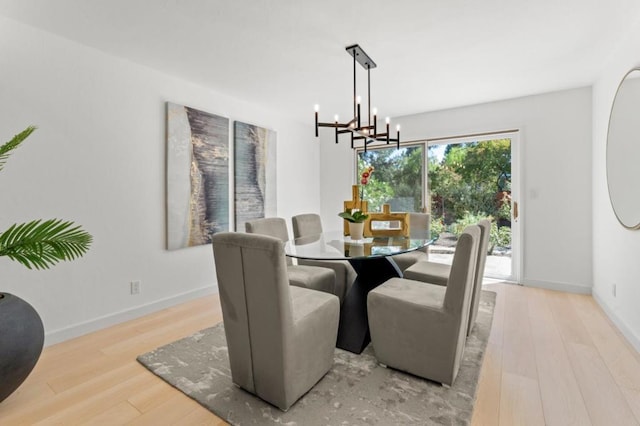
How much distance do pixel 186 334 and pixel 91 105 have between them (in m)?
2.08

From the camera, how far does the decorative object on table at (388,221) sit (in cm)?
281

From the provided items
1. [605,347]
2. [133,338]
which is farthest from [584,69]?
[133,338]

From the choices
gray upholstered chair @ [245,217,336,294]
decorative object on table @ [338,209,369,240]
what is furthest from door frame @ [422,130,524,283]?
gray upholstered chair @ [245,217,336,294]

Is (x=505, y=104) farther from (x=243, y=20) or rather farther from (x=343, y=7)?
(x=243, y=20)

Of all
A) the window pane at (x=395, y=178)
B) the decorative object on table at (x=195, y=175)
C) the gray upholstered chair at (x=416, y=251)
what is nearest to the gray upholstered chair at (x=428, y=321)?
the gray upholstered chair at (x=416, y=251)

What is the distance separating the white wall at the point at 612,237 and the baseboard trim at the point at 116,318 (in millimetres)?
3900

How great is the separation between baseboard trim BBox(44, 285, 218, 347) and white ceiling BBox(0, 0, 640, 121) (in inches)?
90.5

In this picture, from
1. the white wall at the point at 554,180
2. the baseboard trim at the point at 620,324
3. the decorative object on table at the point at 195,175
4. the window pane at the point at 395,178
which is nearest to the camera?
the baseboard trim at the point at 620,324

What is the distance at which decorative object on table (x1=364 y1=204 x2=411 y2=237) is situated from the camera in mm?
2814

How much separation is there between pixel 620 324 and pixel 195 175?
414 cm

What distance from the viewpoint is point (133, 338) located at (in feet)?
7.89

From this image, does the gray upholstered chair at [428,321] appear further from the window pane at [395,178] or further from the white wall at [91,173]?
the window pane at [395,178]

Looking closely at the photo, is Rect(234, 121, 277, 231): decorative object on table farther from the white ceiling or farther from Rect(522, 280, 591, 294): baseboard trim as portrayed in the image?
Rect(522, 280, 591, 294): baseboard trim

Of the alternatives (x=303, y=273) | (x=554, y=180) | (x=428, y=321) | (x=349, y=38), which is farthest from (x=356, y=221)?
(x=554, y=180)
